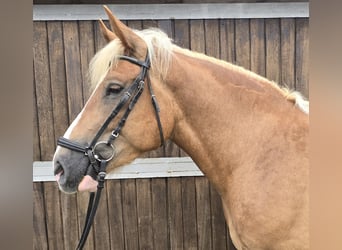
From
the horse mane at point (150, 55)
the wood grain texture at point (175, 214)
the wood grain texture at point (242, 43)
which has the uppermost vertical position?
the wood grain texture at point (242, 43)

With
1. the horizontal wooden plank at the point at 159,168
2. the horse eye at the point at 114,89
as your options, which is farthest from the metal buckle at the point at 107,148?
the horizontal wooden plank at the point at 159,168

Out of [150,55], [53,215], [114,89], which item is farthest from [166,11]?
[53,215]

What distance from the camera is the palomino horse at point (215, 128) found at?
91 centimetres

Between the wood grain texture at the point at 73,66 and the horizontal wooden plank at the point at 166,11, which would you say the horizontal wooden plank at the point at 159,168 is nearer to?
the wood grain texture at the point at 73,66

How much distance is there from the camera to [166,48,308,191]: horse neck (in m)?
0.97

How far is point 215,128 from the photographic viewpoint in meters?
0.98

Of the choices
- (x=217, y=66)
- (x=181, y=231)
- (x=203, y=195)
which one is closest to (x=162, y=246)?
(x=181, y=231)

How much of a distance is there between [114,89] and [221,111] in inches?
12.5

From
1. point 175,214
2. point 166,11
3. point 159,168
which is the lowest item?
point 175,214

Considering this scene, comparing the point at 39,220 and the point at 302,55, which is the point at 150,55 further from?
the point at 39,220

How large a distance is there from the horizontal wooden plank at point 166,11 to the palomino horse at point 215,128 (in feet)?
0.60

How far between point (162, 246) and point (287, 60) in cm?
90

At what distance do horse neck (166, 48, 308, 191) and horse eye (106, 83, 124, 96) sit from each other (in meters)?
0.14
